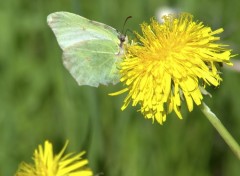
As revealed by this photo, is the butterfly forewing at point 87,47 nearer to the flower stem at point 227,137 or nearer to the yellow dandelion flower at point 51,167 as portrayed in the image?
the yellow dandelion flower at point 51,167

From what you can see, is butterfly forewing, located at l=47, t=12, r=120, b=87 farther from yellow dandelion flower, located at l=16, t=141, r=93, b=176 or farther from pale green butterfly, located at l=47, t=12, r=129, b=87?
yellow dandelion flower, located at l=16, t=141, r=93, b=176

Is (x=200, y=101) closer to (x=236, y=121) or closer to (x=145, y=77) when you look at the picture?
(x=145, y=77)

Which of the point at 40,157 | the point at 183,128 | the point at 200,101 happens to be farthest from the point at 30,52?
the point at 200,101

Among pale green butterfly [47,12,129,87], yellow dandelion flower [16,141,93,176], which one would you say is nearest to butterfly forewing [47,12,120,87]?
pale green butterfly [47,12,129,87]

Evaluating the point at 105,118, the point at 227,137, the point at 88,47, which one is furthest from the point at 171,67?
the point at 105,118

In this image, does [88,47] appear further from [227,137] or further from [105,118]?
[105,118]

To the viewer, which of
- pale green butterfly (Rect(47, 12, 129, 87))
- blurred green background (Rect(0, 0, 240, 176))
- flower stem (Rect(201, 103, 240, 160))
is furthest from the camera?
blurred green background (Rect(0, 0, 240, 176))
